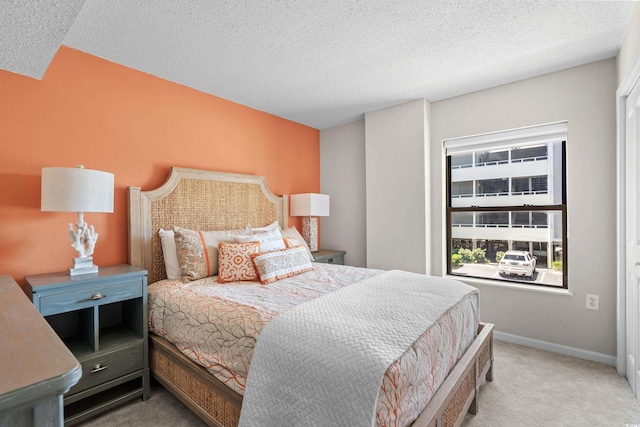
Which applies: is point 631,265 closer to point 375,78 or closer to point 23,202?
point 375,78

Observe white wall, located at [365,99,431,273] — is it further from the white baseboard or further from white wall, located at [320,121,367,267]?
the white baseboard

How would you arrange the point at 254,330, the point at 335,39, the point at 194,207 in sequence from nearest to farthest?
1. the point at 254,330
2. the point at 335,39
3. the point at 194,207

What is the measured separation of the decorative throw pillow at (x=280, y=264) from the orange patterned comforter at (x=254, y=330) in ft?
0.28

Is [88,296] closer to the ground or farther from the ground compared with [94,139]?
closer to the ground

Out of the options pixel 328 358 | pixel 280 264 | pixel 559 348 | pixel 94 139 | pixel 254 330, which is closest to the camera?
pixel 328 358

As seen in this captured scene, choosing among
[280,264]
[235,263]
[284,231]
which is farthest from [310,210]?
[235,263]

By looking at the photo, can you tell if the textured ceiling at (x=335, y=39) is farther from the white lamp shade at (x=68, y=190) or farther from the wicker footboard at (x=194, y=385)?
the wicker footboard at (x=194, y=385)

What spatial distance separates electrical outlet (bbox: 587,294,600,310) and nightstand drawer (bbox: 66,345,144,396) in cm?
352

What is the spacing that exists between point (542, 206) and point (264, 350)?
2.88m

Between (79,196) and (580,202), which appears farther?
(580,202)

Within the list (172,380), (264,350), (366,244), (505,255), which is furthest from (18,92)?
(505,255)

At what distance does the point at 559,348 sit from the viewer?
2.62 meters

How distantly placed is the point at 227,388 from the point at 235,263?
98 cm

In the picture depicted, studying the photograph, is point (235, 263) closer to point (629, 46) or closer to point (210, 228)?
point (210, 228)
